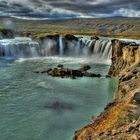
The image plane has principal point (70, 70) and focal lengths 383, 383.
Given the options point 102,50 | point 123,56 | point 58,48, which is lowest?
point 58,48

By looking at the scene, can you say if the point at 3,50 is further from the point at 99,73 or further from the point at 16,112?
the point at 16,112

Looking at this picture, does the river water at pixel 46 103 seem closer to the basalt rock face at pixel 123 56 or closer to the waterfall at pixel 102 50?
the basalt rock face at pixel 123 56

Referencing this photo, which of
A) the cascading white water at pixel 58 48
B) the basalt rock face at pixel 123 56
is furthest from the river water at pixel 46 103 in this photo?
the cascading white water at pixel 58 48

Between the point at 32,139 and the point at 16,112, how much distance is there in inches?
267

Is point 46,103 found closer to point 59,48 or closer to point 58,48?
point 59,48

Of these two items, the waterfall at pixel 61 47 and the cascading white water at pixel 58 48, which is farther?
the waterfall at pixel 61 47

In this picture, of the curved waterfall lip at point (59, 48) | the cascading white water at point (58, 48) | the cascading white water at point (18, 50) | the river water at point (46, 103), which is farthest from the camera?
the cascading white water at point (18, 50)

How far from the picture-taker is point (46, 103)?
32.8 metres

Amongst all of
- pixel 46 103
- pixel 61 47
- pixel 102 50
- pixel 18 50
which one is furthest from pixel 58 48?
pixel 46 103

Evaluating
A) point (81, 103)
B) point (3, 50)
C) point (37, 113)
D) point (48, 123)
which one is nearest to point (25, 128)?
point (48, 123)

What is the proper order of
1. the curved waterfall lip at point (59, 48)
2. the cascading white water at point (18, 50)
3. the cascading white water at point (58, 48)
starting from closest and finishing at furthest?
the cascading white water at point (58, 48) < the curved waterfall lip at point (59, 48) < the cascading white water at point (18, 50)

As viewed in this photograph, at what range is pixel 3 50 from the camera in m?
70.2

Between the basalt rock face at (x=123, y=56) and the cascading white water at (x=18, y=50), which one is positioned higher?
the basalt rock face at (x=123, y=56)

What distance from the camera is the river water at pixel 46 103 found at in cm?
2492
